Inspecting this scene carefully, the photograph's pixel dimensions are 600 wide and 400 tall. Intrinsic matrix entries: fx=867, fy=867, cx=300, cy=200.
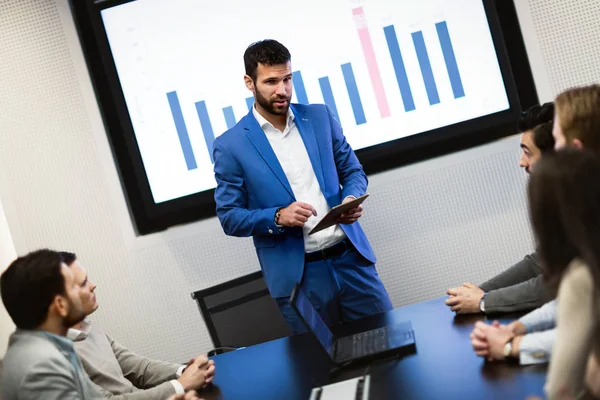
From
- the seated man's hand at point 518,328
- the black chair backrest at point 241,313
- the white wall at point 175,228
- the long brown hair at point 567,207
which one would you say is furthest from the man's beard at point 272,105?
the long brown hair at point 567,207

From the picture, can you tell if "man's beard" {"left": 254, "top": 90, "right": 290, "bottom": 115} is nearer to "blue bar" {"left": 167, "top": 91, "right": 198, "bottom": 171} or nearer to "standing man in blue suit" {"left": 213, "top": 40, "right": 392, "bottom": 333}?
"standing man in blue suit" {"left": 213, "top": 40, "right": 392, "bottom": 333}

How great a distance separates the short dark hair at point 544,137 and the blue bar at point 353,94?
6.34 ft

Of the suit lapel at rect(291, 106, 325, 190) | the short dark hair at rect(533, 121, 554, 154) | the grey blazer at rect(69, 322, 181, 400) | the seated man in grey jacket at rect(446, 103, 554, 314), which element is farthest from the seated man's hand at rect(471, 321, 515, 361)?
the suit lapel at rect(291, 106, 325, 190)

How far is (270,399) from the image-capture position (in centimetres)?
245

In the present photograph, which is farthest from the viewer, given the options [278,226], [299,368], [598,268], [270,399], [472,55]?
[472,55]

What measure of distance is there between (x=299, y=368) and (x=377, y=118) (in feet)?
7.56

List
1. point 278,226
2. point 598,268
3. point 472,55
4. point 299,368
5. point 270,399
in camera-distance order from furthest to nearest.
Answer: point 472,55
point 278,226
point 299,368
point 270,399
point 598,268

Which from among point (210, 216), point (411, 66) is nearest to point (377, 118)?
point (411, 66)

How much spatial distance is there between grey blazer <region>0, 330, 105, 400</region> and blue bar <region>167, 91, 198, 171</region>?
2256 millimetres

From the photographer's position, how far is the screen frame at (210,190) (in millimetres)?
4688

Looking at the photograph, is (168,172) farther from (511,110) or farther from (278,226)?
(511,110)

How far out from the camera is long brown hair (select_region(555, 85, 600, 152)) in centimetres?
228

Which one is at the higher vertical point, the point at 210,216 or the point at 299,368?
the point at 210,216

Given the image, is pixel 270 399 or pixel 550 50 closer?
pixel 270 399
